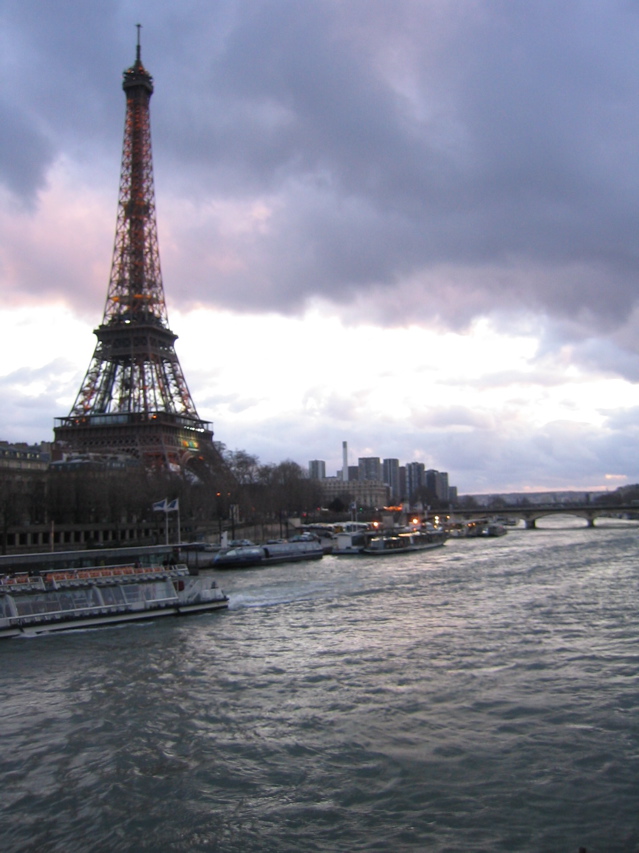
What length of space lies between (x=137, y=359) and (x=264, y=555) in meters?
52.3

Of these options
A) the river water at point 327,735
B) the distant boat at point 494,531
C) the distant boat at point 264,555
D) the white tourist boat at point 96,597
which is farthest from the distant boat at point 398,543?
the river water at point 327,735

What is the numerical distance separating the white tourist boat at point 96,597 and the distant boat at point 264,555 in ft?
69.5

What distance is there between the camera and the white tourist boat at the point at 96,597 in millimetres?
28047

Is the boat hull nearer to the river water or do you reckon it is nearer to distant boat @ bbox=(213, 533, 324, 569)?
distant boat @ bbox=(213, 533, 324, 569)

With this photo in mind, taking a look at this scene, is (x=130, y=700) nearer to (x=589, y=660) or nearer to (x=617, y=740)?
(x=617, y=740)

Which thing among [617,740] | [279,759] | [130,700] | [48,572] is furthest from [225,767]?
[48,572]

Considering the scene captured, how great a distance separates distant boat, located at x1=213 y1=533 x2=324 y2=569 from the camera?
56500 millimetres

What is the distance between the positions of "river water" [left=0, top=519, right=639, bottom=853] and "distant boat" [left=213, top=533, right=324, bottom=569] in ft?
85.7

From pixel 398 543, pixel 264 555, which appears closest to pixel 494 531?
pixel 398 543

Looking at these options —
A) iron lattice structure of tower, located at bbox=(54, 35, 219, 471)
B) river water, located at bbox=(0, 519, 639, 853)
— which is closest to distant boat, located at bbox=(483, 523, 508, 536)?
iron lattice structure of tower, located at bbox=(54, 35, 219, 471)

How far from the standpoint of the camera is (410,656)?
75.7 ft

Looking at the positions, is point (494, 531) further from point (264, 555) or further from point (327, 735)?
point (327, 735)

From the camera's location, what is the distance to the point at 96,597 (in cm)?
3055

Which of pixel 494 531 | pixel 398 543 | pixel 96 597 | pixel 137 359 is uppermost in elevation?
pixel 137 359
